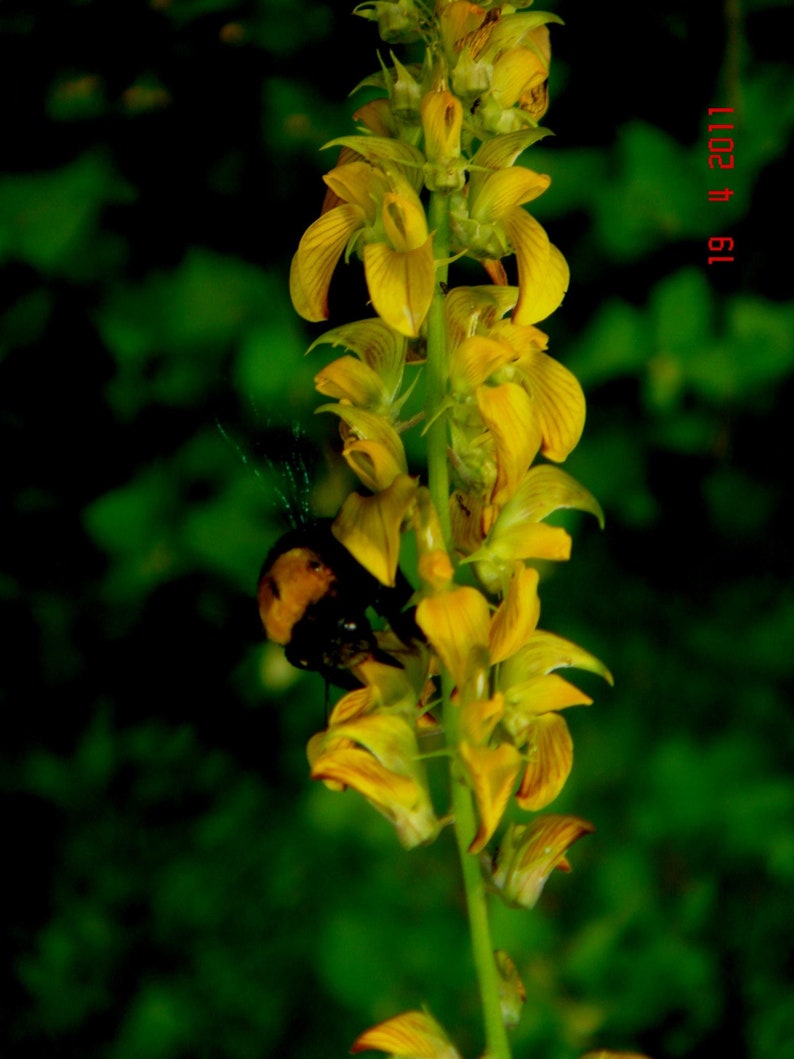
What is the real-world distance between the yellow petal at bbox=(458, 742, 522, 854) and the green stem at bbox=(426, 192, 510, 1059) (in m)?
0.03

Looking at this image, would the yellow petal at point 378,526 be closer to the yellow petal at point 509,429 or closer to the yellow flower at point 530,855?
the yellow petal at point 509,429

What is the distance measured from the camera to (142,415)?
70.6 inches

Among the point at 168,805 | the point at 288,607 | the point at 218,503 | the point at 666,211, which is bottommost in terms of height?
the point at 168,805

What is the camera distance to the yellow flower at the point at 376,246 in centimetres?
69

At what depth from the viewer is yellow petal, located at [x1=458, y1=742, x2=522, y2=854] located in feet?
2.23

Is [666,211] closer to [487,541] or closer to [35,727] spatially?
[487,541]

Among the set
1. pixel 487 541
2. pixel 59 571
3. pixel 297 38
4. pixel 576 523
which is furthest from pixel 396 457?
pixel 59 571

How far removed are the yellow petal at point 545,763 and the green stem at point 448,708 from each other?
4 centimetres

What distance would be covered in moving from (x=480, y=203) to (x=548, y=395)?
136 millimetres

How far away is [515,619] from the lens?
0.71 m

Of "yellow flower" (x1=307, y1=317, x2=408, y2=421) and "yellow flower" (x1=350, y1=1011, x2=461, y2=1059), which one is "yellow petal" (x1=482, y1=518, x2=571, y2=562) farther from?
"yellow flower" (x1=350, y1=1011, x2=461, y2=1059)

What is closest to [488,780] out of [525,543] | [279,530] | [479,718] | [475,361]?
[479,718]
